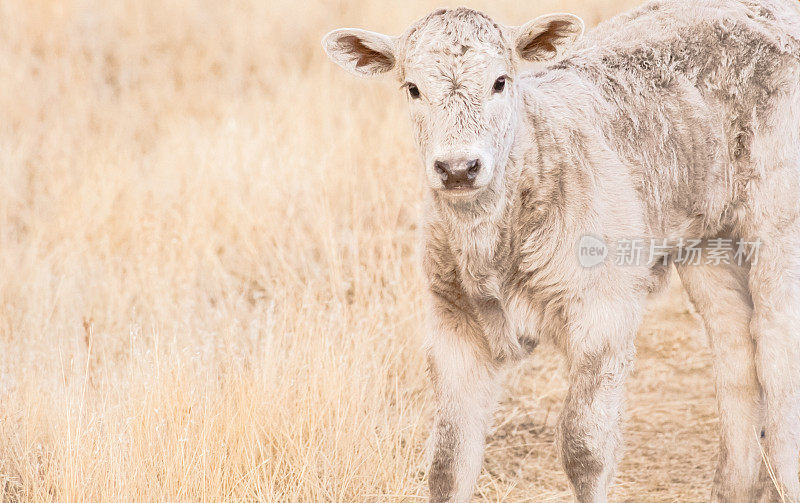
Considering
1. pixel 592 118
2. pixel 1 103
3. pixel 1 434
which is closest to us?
pixel 592 118

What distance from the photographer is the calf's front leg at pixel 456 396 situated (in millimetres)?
4211

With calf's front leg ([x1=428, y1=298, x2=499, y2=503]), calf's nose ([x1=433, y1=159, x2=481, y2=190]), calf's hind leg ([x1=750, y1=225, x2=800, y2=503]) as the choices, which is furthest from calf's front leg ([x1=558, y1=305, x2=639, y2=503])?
calf's hind leg ([x1=750, y1=225, x2=800, y2=503])

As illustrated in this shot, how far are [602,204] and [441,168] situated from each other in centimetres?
89

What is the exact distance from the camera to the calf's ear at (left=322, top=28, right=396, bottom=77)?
4168 mm

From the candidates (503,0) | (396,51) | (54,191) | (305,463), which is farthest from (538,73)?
(503,0)

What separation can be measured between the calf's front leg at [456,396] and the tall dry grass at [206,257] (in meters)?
0.46

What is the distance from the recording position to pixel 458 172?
11.5 feet

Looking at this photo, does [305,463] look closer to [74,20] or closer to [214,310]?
[214,310]

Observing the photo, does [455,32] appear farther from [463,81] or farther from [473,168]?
[473,168]

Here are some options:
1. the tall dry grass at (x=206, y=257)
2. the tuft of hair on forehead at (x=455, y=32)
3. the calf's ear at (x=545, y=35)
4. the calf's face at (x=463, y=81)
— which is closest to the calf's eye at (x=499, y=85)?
the calf's face at (x=463, y=81)

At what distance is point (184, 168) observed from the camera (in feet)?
26.8

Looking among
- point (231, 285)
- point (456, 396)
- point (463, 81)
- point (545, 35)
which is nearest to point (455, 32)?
point (463, 81)

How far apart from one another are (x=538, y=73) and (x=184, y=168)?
426 cm

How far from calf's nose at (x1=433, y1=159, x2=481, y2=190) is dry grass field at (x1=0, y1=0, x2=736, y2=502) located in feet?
5.32
